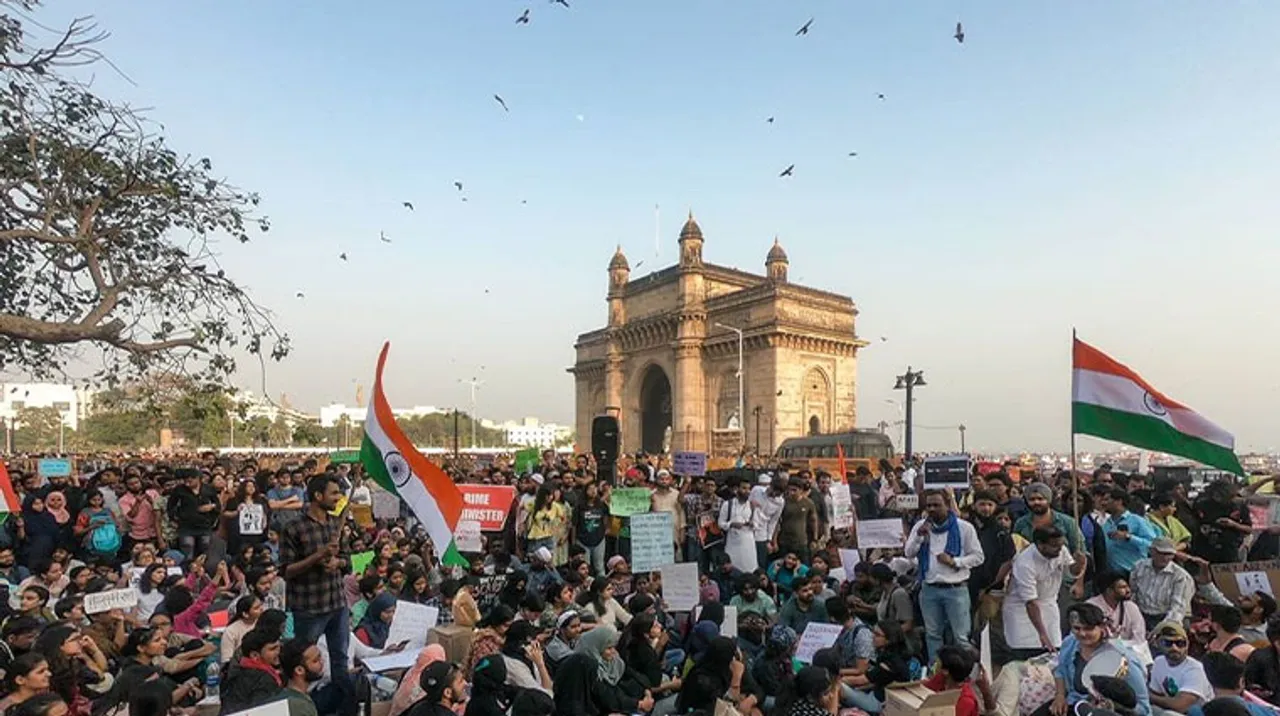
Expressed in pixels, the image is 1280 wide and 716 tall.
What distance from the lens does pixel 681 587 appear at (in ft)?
27.4

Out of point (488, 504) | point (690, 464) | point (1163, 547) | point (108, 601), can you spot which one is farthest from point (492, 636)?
point (690, 464)

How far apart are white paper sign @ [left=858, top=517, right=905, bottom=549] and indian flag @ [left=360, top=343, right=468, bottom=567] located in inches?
206

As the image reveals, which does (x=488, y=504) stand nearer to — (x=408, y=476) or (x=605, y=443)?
(x=408, y=476)

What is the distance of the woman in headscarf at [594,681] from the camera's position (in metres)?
5.61

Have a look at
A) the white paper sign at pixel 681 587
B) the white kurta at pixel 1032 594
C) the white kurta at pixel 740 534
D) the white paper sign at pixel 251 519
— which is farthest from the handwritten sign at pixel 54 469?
the white kurta at pixel 1032 594

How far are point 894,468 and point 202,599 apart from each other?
11569mm

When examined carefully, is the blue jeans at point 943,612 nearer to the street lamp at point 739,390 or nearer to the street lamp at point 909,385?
the street lamp at point 909,385

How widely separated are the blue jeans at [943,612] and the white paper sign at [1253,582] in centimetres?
268

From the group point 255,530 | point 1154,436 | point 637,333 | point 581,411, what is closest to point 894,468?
point 1154,436

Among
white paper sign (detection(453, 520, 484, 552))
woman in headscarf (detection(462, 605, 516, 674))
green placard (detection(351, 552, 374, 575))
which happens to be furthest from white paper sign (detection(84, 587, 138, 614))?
white paper sign (detection(453, 520, 484, 552))

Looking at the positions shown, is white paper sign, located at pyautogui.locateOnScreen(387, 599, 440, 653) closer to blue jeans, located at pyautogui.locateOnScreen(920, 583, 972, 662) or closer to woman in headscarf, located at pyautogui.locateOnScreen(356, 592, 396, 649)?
woman in headscarf, located at pyautogui.locateOnScreen(356, 592, 396, 649)

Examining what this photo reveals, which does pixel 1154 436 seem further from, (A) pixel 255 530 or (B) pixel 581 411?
(B) pixel 581 411

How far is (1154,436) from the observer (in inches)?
308

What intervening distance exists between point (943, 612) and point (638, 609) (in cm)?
266
